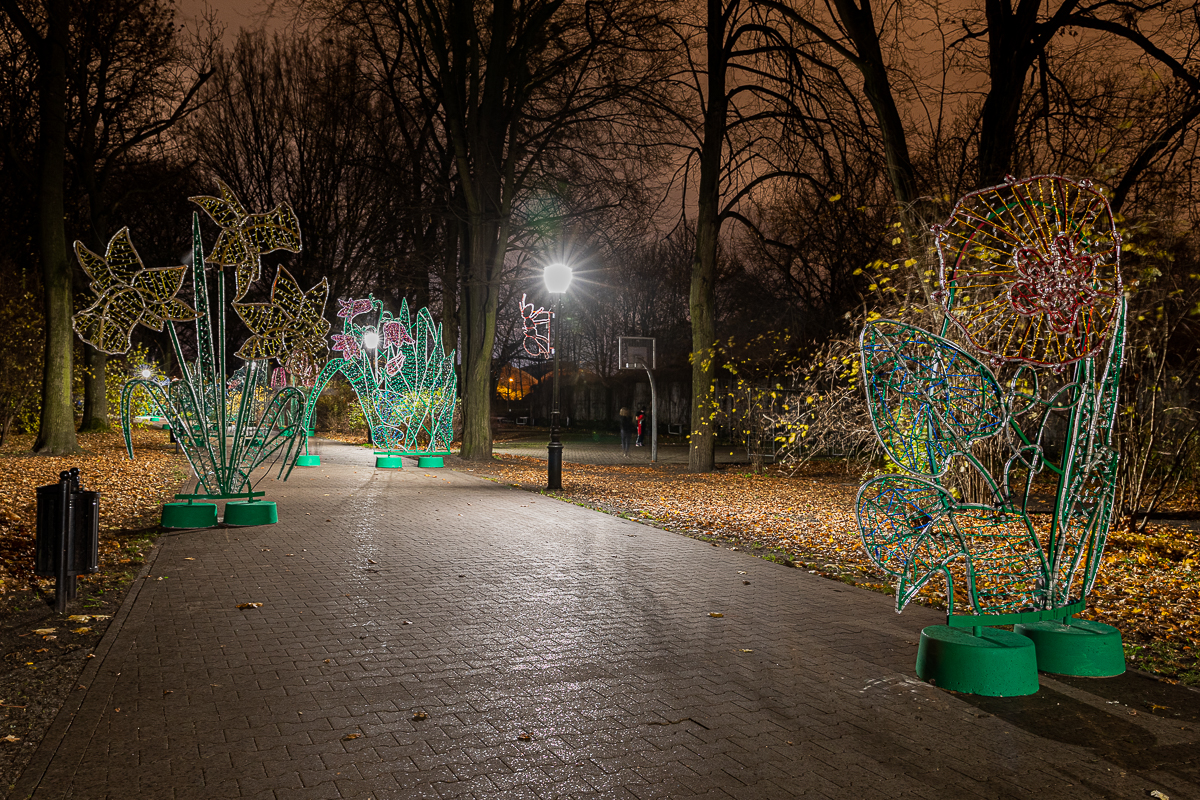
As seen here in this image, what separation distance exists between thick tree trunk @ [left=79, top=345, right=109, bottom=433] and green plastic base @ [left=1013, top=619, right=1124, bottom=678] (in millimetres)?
29074

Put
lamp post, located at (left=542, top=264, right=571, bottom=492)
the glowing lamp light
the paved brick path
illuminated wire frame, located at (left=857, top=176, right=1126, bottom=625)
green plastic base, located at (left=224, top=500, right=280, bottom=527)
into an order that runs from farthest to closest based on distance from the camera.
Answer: the glowing lamp light → lamp post, located at (left=542, top=264, right=571, bottom=492) → green plastic base, located at (left=224, top=500, right=280, bottom=527) → illuminated wire frame, located at (left=857, top=176, right=1126, bottom=625) → the paved brick path

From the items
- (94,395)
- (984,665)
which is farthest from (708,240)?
(94,395)

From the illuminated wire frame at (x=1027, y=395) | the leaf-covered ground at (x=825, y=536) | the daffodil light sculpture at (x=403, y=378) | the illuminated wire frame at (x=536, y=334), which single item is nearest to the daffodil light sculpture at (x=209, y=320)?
the leaf-covered ground at (x=825, y=536)

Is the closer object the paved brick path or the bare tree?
the paved brick path

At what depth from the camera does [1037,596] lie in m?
5.28

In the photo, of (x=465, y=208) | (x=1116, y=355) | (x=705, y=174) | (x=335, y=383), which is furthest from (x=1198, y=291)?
(x=335, y=383)

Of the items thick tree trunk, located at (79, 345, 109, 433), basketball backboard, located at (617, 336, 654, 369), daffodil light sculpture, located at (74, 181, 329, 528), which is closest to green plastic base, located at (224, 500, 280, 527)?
daffodil light sculpture, located at (74, 181, 329, 528)

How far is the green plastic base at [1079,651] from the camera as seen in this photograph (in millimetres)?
5051

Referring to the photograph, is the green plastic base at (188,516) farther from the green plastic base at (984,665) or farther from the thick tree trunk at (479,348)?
the thick tree trunk at (479,348)

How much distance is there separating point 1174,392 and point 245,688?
12.0m

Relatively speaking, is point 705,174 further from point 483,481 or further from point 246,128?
point 246,128

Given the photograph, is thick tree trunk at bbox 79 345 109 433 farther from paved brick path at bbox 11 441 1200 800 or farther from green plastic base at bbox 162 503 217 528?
paved brick path at bbox 11 441 1200 800

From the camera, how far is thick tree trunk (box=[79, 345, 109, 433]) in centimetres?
2741

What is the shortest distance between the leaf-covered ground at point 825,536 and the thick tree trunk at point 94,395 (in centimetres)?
1576
